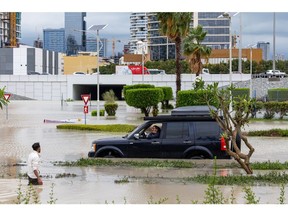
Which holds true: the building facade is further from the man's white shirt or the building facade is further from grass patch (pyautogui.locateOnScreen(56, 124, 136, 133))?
the man's white shirt

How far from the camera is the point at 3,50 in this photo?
123 metres

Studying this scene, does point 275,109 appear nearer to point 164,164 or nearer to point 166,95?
point 166,95

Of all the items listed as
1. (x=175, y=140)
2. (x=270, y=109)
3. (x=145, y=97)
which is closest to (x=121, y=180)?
(x=175, y=140)

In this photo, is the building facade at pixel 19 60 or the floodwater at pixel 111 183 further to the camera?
the building facade at pixel 19 60

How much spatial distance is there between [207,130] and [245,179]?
356cm

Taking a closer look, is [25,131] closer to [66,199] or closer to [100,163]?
[100,163]

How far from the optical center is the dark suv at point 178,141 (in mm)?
16891

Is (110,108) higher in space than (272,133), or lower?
higher

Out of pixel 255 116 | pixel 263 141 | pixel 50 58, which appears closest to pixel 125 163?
pixel 263 141

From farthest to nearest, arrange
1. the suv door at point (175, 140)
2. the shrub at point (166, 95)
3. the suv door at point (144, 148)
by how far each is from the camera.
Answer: the shrub at point (166, 95) → the suv door at point (144, 148) → the suv door at point (175, 140)

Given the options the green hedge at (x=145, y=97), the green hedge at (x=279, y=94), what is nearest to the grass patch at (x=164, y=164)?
the green hedge at (x=145, y=97)

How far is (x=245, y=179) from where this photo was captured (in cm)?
1359

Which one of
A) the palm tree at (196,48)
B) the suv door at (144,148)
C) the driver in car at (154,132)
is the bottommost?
the suv door at (144,148)

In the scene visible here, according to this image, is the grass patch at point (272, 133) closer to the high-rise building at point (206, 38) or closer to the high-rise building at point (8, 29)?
the high-rise building at point (8, 29)
